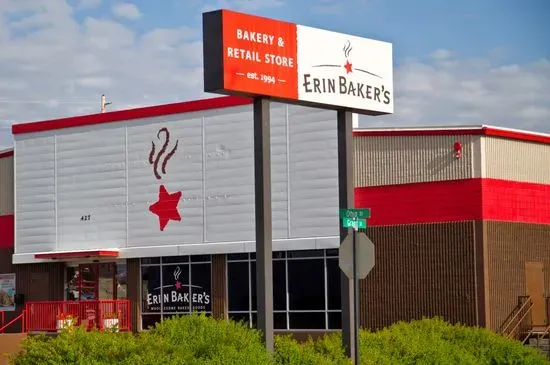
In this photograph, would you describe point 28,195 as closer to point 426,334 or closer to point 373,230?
point 373,230

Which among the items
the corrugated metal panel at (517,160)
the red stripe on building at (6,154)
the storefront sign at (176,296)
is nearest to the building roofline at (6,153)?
the red stripe on building at (6,154)

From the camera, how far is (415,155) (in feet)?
111

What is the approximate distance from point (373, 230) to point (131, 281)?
32.8 feet

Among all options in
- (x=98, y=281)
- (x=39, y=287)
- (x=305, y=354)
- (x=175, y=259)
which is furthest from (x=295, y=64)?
(x=39, y=287)

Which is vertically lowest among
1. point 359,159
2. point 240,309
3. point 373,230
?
point 240,309

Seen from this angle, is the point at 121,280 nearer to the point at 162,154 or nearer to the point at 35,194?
the point at 35,194

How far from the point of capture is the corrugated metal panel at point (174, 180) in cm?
3581

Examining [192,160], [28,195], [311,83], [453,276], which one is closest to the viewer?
[311,83]

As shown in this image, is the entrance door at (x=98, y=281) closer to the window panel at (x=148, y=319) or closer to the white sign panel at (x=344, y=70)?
the window panel at (x=148, y=319)

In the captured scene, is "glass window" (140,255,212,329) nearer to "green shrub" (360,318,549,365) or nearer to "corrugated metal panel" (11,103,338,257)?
"corrugated metal panel" (11,103,338,257)

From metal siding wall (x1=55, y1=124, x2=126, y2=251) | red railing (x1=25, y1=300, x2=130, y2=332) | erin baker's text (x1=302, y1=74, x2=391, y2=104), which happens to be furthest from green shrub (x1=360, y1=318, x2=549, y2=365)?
metal siding wall (x1=55, y1=124, x2=126, y2=251)

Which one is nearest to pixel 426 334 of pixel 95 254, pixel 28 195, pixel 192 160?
pixel 192 160

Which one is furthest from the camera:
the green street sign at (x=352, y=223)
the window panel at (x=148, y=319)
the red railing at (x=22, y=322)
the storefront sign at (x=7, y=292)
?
the storefront sign at (x=7, y=292)

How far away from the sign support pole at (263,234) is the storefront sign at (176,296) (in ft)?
56.1
